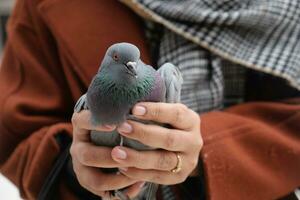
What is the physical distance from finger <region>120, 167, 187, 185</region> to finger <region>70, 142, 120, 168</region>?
0.02m

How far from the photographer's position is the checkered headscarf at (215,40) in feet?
1.87

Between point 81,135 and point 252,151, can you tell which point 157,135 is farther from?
point 252,151

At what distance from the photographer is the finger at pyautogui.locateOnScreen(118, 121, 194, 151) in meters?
0.39

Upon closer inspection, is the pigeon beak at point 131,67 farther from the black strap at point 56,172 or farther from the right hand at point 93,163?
the black strap at point 56,172

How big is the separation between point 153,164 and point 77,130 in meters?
0.08

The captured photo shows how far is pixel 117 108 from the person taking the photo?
1.22 feet

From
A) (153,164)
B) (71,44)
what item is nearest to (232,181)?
(153,164)

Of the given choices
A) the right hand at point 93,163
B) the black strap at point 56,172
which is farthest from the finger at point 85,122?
the black strap at point 56,172

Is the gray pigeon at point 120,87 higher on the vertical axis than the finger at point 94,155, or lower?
higher

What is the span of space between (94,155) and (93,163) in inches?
0.4

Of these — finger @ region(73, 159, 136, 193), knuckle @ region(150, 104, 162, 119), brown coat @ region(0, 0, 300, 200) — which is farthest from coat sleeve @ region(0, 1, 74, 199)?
knuckle @ region(150, 104, 162, 119)

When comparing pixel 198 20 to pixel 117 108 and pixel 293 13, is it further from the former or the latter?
pixel 117 108

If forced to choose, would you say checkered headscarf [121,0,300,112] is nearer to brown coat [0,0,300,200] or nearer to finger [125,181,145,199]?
brown coat [0,0,300,200]

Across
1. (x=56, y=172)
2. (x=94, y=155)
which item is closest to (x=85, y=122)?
(x=94, y=155)
